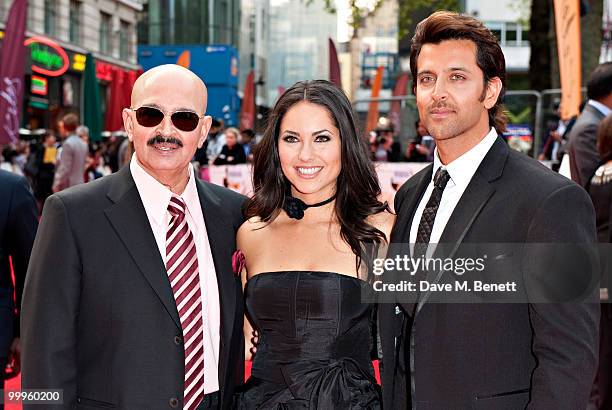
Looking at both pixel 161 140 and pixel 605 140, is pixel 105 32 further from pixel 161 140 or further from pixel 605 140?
pixel 161 140

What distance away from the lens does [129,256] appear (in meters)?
3.33

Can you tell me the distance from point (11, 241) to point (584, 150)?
4370 mm

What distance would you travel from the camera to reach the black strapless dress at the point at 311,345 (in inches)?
138

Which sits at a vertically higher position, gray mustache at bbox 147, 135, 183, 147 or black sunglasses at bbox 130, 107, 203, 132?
black sunglasses at bbox 130, 107, 203, 132

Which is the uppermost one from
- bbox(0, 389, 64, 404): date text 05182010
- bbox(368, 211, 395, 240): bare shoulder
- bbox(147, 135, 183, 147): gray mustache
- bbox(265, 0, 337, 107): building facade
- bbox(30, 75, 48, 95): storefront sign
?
bbox(265, 0, 337, 107): building facade

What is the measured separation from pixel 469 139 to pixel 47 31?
1223 inches

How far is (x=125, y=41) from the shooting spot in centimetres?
4016

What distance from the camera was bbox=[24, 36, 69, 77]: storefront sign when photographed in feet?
94.9

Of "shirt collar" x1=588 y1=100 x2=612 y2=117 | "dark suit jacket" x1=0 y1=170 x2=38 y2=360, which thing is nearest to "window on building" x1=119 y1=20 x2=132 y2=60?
"shirt collar" x1=588 y1=100 x2=612 y2=117

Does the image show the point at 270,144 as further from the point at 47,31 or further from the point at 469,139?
the point at 47,31

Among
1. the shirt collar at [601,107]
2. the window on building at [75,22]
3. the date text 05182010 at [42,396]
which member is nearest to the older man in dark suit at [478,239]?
the date text 05182010 at [42,396]

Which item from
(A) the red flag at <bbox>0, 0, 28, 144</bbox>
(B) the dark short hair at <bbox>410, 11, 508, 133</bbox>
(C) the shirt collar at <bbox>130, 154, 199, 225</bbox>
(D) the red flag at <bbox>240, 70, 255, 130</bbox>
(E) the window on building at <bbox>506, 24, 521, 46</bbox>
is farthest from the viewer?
(E) the window on building at <bbox>506, 24, 521, 46</bbox>

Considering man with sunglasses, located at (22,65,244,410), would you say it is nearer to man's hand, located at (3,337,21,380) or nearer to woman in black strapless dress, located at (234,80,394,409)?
woman in black strapless dress, located at (234,80,394,409)

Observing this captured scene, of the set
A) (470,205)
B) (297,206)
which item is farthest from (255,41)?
(470,205)
